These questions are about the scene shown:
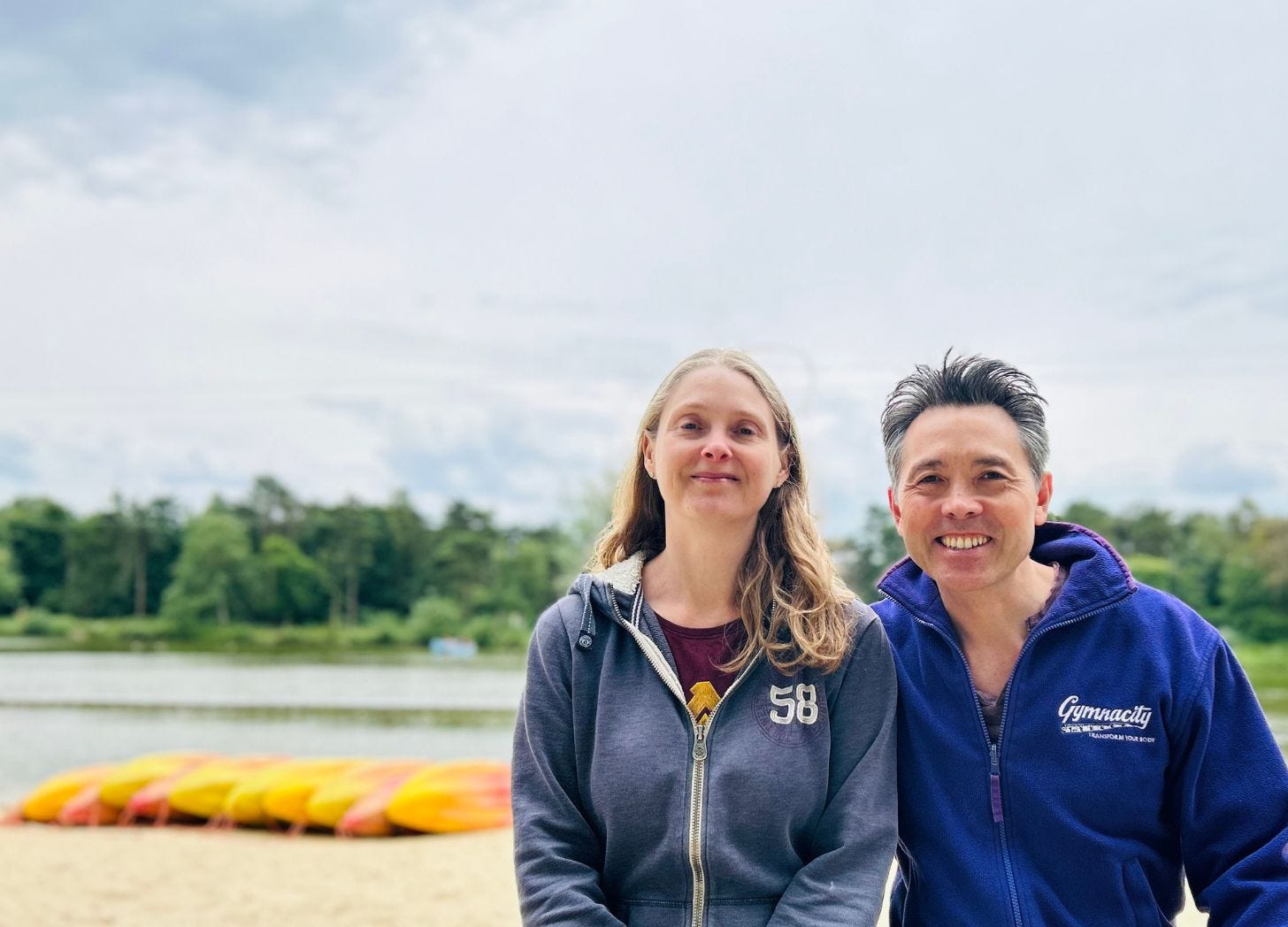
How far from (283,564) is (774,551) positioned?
53.1m

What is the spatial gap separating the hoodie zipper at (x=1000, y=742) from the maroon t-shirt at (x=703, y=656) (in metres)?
0.45

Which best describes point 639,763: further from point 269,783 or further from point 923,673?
point 269,783

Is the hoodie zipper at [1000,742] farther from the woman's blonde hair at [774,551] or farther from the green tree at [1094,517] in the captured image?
the green tree at [1094,517]

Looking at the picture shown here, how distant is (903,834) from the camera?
2.57 meters

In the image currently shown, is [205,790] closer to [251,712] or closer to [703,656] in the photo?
[703,656]

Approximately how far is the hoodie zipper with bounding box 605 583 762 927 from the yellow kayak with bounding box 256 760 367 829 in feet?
20.7

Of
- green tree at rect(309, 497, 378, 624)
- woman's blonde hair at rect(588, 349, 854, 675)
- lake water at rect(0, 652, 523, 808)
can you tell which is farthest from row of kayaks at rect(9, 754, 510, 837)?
green tree at rect(309, 497, 378, 624)

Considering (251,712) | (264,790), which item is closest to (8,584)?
(251,712)

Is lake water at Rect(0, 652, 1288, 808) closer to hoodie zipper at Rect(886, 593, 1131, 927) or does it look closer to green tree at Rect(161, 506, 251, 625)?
hoodie zipper at Rect(886, 593, 1131, 927)

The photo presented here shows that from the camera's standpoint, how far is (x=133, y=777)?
8883mm

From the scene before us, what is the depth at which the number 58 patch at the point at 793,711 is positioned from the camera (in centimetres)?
250

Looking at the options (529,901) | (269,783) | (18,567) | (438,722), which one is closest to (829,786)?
(529,901)

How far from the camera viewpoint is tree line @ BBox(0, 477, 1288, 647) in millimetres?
50344

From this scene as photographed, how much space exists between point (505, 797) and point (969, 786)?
6216 mm
